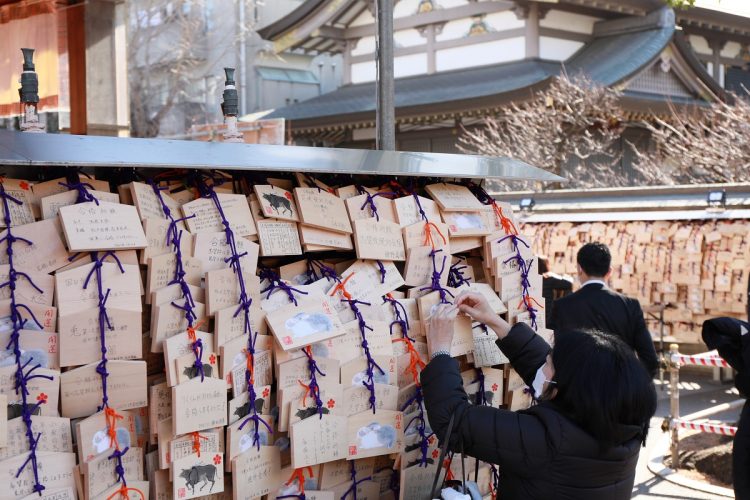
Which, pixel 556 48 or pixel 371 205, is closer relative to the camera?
pixel 371 205

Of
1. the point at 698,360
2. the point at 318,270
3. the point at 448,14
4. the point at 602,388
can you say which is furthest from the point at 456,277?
the point at 448,14

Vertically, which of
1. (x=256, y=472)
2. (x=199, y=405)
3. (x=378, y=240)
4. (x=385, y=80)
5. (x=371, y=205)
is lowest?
(x=256, y=472)

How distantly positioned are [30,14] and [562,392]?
21.6 ft

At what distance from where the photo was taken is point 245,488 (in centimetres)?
220

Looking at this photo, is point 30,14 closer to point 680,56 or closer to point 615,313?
point 615,313

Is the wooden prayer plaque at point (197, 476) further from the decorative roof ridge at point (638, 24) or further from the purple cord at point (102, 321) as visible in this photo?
the decorative roof ridge at point (638, 24)

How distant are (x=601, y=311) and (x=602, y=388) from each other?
2.48 m

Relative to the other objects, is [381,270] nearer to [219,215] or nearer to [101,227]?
[219,215]

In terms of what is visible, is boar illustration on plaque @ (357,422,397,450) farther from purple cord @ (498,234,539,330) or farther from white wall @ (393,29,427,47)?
white wall @ (393,29,427,47)

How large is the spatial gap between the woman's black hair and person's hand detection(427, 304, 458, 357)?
320 mm

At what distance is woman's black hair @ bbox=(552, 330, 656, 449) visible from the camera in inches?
84.7

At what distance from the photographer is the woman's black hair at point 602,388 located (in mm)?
2152

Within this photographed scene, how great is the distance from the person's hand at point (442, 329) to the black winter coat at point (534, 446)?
8cm

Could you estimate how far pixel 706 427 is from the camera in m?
5.64
